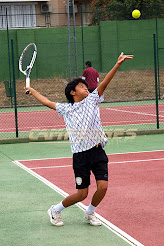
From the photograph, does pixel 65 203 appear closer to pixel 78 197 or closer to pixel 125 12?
pixel 78 197

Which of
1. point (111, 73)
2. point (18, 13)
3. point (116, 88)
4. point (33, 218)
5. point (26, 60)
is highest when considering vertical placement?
point (18, 13)

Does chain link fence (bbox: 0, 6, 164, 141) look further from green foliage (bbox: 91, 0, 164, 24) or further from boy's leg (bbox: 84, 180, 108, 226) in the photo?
boy's leg (bbox: 84, 180, 108, 226)

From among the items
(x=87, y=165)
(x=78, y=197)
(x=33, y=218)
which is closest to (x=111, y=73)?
(x=87, y=165)

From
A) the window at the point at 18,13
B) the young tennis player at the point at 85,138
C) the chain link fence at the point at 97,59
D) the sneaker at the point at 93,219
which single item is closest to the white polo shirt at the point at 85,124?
the young tennis player at the point at 85,138

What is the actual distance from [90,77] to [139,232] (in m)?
12.1

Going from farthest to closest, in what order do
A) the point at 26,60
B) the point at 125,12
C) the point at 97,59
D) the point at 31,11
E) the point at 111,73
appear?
the point at 31,11, the point at 125,12, the point at 97,59, the point at 26,60, the point at 111,73

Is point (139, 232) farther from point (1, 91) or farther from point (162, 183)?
point (1, 91)

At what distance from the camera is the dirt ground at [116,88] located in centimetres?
2381

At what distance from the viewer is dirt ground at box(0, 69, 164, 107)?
23.8 metres

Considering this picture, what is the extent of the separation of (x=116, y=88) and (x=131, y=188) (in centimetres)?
1861

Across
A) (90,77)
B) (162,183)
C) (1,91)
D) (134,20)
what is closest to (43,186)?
(162,183)

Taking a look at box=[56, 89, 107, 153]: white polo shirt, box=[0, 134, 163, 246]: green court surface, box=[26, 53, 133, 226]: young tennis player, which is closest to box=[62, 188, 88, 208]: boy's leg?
box=[26, 53, 133, 226]: young tennis player

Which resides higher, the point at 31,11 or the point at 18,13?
the point at 31,11

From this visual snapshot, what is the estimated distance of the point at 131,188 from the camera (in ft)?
22.7
